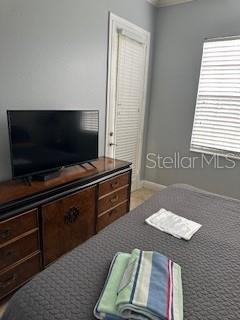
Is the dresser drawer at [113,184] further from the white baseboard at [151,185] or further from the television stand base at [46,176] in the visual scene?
the white baseboard at [151,185]

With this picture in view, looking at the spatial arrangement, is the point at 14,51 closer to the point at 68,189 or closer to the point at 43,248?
the point at 68,189

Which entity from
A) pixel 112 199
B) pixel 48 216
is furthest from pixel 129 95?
pixel 48 216

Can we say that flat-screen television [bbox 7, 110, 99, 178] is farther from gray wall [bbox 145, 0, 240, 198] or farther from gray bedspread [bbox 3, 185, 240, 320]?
gray wall [bbox 145, 0, 240, 198]

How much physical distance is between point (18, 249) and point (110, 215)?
1.06m

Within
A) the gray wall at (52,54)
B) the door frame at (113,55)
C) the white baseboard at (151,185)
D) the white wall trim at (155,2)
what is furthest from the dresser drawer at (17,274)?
the white wall trim at (155,2)

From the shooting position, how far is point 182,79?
3.17m

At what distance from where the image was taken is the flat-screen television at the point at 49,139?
5.47 feet

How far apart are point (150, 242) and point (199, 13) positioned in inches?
118

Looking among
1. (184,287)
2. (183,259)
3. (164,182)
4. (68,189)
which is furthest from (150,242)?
(164,182)

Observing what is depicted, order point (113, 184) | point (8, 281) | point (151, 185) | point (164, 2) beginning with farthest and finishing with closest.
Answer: point (151, 185) < point (164, 2) < point (113, 184) < point (8, 281)

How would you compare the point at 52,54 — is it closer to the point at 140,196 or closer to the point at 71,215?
the point at 71,215

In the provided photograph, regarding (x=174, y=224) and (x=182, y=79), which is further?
(x=182, y=79)

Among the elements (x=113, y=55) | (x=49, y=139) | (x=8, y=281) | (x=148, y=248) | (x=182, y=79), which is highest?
(x=113, y=55)

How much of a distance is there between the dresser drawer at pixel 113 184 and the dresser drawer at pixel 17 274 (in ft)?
2.63
